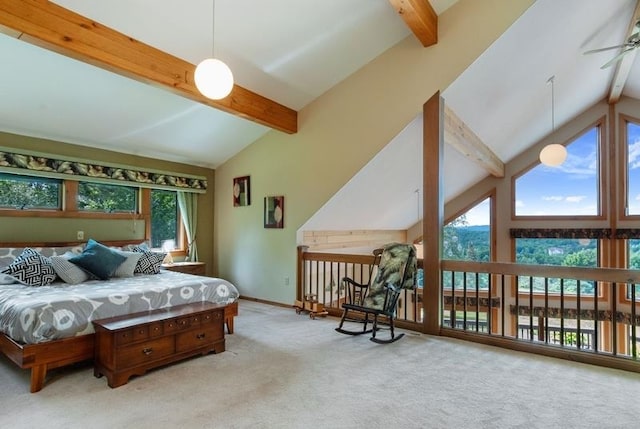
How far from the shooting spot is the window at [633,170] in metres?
6.20

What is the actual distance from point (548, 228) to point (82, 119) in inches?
313

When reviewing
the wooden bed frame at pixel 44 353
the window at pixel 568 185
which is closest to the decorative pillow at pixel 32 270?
the wooden bed frame at pixel 44 353

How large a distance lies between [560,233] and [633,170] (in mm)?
1584

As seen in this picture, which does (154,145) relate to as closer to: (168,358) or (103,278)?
(103,278)

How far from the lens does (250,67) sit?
13.0 ft

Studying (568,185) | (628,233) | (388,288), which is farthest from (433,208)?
(628,233)

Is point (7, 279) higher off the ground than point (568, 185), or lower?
lower

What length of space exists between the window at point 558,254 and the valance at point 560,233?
0.11m

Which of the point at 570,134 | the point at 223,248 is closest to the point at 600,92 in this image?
the point at 570,134

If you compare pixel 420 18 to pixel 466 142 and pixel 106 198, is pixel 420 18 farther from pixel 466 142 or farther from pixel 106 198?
pixel 106 198

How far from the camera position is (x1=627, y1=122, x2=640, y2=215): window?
6199 millimetres

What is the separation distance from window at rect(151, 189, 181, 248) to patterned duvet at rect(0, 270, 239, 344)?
1.89m

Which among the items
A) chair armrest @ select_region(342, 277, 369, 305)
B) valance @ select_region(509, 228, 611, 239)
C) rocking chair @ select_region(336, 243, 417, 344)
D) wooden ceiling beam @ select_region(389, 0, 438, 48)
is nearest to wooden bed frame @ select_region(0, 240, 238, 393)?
rocking chair @ select_region(336, 243, 417, 344)

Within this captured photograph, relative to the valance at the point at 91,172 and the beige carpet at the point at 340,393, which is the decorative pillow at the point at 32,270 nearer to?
the beige carpet at the point at 340,393
